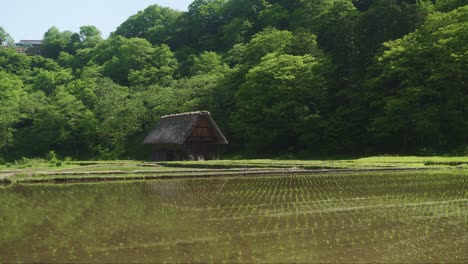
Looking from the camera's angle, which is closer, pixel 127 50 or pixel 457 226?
pixel 457 226

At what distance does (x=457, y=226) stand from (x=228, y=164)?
19.2 metres

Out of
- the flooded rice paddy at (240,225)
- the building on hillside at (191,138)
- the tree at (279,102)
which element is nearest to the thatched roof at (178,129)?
the building on hillside at (191,138)

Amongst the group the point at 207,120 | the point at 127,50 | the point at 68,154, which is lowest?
the point at 68,154

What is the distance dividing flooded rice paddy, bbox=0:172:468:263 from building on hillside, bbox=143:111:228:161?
2240 cm

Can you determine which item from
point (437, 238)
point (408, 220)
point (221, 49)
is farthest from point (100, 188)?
point (221, 49)

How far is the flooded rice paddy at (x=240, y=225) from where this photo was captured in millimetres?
6336

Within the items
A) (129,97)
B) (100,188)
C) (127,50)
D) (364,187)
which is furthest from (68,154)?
(364,187)

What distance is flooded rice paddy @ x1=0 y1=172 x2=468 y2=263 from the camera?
634cm

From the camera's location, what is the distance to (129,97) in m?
60.3

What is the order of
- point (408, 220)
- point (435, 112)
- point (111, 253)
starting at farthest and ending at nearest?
point (435, 112), point (408, 220), point (111, 253)

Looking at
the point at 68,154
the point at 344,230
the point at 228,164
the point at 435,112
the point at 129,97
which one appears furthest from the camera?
the point at 129,97

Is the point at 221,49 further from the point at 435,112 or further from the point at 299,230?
the point at 299,230

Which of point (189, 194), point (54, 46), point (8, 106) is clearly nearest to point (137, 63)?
point (8, 106)

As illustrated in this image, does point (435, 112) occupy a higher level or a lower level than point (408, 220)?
higher
